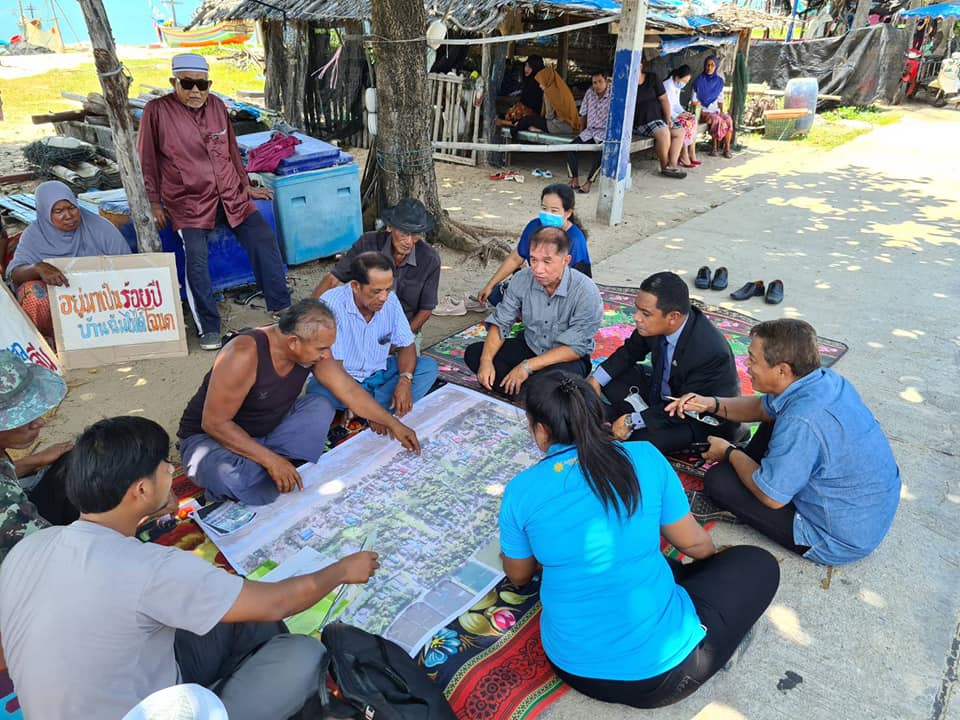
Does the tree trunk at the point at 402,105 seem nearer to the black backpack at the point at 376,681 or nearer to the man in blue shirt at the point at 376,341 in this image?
the man in blue shirt at the point at 376,341

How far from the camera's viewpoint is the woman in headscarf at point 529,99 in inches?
380

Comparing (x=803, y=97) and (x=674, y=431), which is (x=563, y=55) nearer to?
(x=803, y=97)

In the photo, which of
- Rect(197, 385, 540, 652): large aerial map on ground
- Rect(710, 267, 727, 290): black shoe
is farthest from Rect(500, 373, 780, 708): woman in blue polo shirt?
Rect(710, 267, 727, 290): black shoe

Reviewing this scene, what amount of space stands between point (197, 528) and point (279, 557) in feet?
1.55

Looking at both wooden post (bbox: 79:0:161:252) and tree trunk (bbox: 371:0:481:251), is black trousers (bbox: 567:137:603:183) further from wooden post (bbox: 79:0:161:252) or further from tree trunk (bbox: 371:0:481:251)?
wooden post (bbox: 79:0:161:252)

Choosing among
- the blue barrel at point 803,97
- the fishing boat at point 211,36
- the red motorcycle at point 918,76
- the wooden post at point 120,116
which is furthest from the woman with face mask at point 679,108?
the fishing boat at point 211,36

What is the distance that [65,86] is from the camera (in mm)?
16547

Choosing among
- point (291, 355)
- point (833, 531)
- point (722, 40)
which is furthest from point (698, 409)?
point (722, 40)

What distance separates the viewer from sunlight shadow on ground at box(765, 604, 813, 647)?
248cm

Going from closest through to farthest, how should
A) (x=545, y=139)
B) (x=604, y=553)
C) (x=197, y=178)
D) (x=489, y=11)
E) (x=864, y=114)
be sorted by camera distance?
(x=604, y=553), (x=197, y=178), (x=489, y=11), (x=545, y=139), (x=864, y=114)

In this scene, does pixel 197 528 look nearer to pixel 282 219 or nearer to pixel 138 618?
pixel 138 618

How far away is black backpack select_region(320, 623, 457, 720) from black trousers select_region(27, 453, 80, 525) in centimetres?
132

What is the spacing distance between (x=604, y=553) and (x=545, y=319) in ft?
6.76

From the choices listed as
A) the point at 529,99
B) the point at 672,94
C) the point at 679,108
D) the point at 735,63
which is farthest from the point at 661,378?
the point at 735,63
